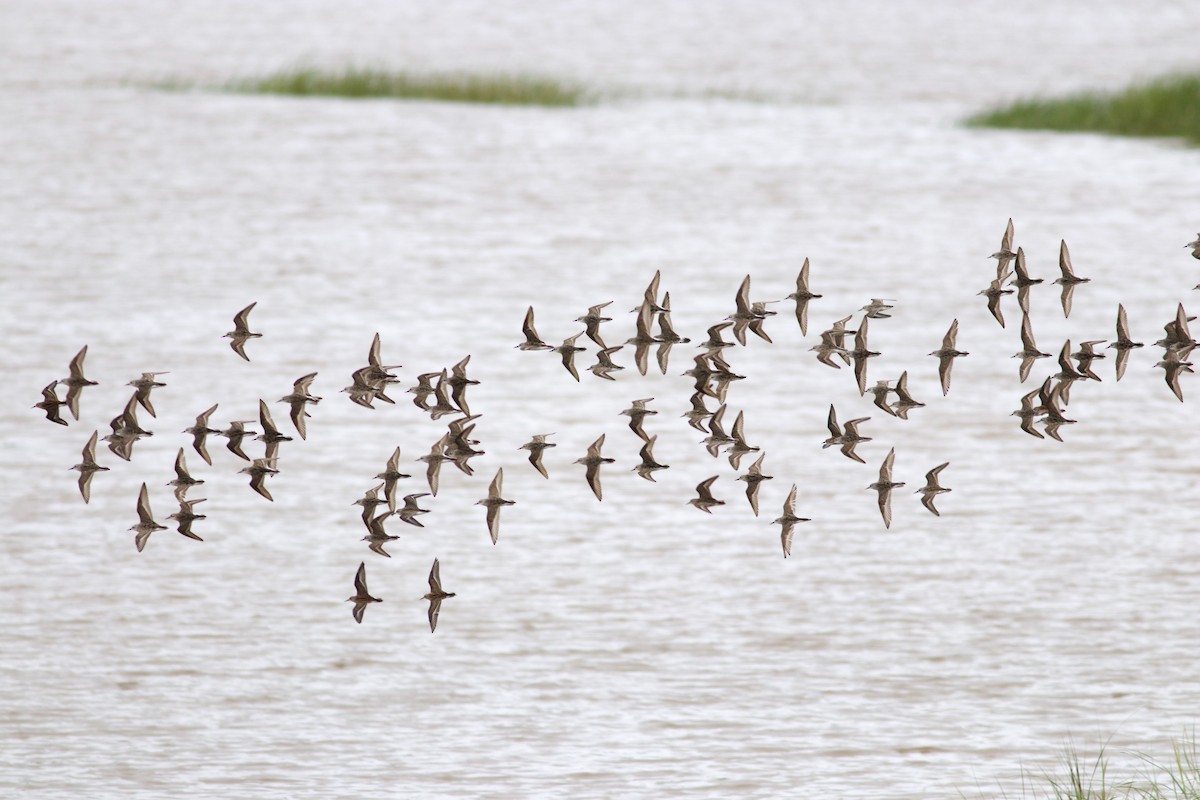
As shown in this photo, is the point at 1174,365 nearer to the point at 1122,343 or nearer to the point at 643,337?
the point at 1122,343

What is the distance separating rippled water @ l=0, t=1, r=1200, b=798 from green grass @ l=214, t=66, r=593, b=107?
1.92m

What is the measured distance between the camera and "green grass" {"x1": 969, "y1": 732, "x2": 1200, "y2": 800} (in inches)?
450

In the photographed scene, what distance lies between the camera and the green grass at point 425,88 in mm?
49469

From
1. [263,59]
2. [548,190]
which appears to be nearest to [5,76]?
[263,59]

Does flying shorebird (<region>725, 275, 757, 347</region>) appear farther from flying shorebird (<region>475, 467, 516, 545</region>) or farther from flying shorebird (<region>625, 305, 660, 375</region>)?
flying shorebird (<region>475, 467, 516, 545</region>)

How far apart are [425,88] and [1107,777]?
3964cm

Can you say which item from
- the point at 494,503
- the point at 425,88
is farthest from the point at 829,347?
the point at 425,88

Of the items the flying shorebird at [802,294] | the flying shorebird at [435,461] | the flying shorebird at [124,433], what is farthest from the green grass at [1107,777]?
the flying shorebird at [124,433]

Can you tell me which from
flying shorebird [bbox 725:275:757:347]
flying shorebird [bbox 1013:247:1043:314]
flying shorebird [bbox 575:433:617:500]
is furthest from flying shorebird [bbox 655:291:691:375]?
flying shorebird [bbox 1013:247:1043:314]

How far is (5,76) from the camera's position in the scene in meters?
56.2

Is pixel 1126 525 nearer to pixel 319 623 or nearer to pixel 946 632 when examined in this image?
pixel 946 632

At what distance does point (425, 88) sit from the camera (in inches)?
1956

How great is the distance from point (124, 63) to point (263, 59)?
4.15m

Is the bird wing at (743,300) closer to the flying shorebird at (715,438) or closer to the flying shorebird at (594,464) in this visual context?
the flying shorebird at (715,438)
